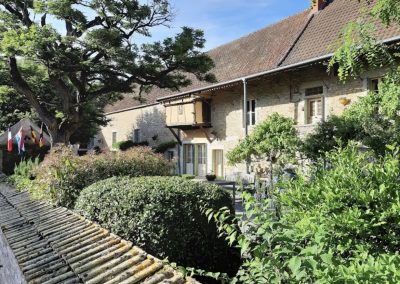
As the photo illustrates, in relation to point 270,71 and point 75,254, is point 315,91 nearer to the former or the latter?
point 270,71

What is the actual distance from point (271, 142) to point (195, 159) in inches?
509

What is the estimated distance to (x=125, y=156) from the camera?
30.3 feet

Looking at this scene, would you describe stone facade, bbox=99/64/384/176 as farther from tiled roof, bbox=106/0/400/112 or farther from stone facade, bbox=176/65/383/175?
tiled roof, bbox=106/0/400/112

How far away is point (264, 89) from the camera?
16.1 m

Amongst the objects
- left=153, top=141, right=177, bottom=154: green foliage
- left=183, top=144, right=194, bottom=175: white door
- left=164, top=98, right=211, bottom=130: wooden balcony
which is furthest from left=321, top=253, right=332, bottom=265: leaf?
left=153, top=141, right=177, bottom=154: green foliage

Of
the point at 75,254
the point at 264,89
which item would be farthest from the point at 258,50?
the point at 75,254

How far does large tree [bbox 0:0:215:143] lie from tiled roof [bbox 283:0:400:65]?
371 centimetres

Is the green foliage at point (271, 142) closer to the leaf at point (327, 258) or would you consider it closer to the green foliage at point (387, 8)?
the green foliage at point (387, 8)

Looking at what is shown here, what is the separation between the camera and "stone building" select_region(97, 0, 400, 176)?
13.0m

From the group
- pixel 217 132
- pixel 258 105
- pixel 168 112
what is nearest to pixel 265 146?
pixel 258 105

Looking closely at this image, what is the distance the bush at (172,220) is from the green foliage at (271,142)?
3767mm

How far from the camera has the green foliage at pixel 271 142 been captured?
29.0 feet

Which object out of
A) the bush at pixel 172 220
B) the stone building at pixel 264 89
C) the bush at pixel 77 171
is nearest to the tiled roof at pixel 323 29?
the stone building at pixel 264 89

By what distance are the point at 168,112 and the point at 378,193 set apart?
2023cm
